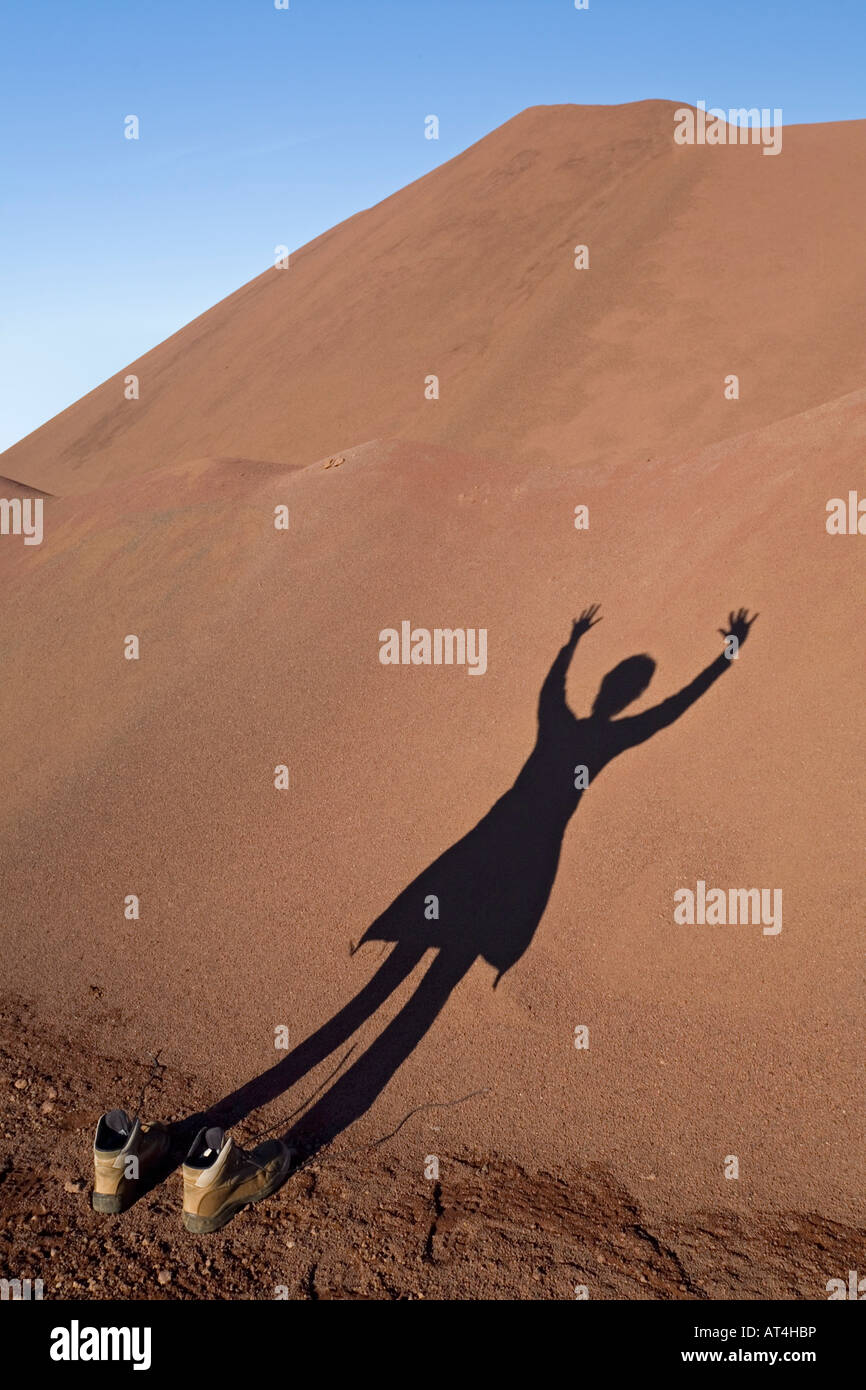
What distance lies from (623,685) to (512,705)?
1330mm

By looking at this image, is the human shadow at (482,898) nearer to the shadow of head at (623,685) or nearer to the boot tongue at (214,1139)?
the shadow of head at (623,685)

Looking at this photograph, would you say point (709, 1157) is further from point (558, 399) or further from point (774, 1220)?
point (558, 399)

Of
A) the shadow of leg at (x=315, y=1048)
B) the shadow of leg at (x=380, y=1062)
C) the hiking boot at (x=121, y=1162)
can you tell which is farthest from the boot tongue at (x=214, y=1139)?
the shadow of leg at (x=315, y=1048)

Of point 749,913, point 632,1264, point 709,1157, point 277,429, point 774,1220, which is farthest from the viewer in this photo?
point 277,429

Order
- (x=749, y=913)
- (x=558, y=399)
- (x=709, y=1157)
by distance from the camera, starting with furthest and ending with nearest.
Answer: (x=558, y=399), (x=749, y=913), (x=709, y=1157)

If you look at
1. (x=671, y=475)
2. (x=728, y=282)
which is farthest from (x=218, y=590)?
(x=728, y=282)

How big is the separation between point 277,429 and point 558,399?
7.34m

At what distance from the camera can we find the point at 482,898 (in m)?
8.55

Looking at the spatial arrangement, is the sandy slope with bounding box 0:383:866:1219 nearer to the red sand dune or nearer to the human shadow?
the red sand dune

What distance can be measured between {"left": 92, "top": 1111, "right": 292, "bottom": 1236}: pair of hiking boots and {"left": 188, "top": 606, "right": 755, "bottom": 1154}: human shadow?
0.61 metres

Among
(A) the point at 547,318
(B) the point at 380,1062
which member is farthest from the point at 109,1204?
(A) the point at 547,318

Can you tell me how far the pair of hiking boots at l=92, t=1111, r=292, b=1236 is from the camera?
16.5 feet

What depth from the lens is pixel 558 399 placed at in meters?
17.6

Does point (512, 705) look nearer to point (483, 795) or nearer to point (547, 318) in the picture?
point (483, 795)
